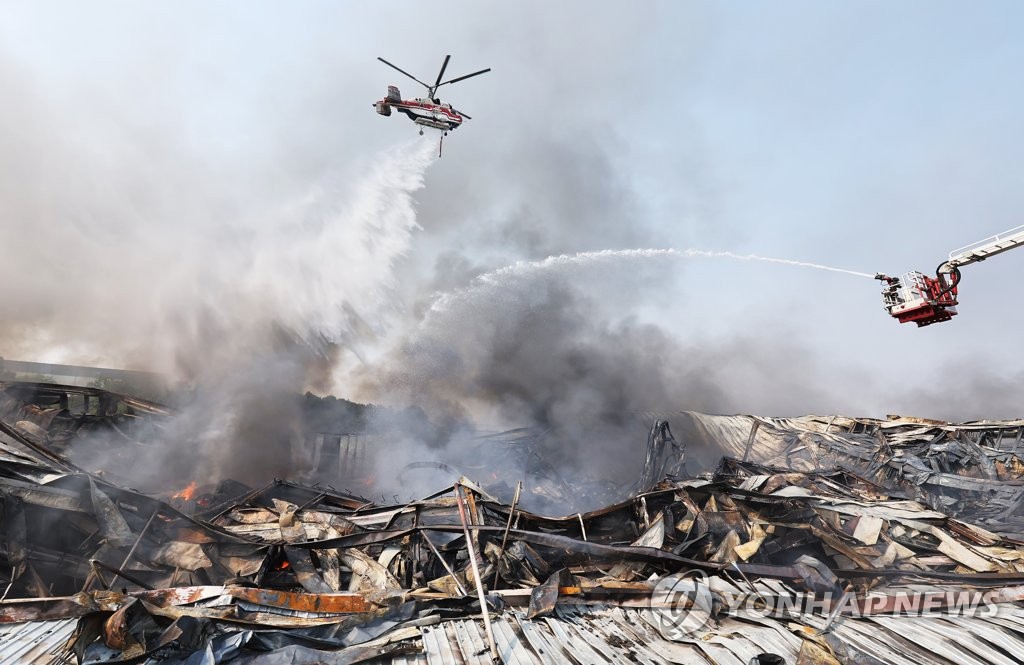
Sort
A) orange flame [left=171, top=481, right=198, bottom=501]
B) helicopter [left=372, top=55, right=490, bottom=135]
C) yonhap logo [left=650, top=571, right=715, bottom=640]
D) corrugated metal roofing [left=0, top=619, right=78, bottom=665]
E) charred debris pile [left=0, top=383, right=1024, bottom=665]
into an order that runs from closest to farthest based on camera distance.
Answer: corrugated metal roofing [left=0, top=619, right=78, bottom=665]
charred debris pile [left=0, top=383, right=1024, bottom=665]
yonhap logo [left=650, top=571, right=715, bottom=640]
orange flame [left=171, top=481, right=198, bottom=501]
helicopter [left=372, top=55, right=490, bottom=135]

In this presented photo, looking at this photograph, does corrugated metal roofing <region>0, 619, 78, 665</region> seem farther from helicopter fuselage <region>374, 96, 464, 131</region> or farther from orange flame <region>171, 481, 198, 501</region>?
helicopter fuselage <region>374, 96, 464, 131</region>

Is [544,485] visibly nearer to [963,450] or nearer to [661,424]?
[661,424]

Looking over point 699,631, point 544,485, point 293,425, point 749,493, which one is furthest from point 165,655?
point 293,425

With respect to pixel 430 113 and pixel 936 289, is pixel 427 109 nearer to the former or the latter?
pixel 430 113

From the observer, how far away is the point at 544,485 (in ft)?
53.3

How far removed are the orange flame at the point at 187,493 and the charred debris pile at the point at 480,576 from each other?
2.11ft

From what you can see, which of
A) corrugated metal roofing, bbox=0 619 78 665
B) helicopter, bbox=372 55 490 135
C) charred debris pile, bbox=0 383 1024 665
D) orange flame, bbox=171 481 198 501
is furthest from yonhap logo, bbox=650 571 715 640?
helicopter, bbox=372 55 490 135

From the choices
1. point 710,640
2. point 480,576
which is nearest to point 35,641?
point 480,576

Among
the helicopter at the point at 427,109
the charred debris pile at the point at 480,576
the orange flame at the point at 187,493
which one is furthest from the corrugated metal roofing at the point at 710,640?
the helicopter at the point at 427,109

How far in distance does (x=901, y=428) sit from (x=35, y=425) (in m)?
29.9

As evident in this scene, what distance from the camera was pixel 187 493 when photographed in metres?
13.4

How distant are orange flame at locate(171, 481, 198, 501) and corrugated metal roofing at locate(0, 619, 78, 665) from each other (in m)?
9.44

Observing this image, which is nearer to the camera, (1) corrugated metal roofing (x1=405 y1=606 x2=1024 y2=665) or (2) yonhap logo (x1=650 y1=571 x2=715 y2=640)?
(1) corrugated metal roofing (x1=405 y1=606 x2=1024 y2=665)

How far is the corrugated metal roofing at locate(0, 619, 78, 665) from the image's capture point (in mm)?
4098
